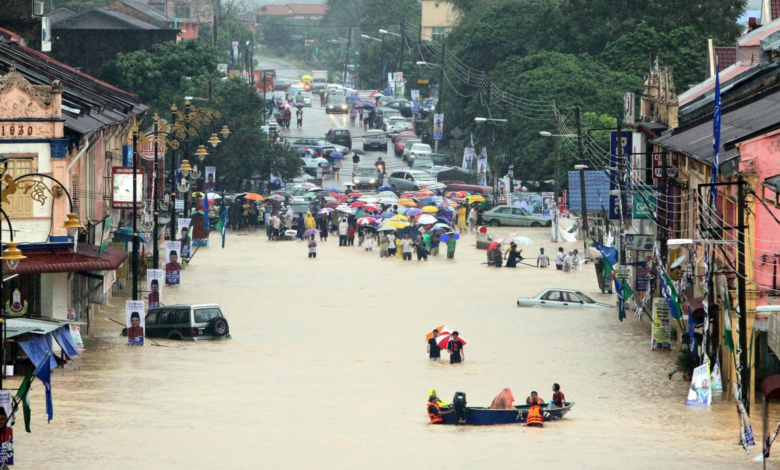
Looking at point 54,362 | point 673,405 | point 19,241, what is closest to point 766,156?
point 673,405

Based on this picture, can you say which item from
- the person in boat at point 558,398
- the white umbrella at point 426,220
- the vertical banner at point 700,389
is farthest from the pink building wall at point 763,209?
the white umbrella at point 426,220

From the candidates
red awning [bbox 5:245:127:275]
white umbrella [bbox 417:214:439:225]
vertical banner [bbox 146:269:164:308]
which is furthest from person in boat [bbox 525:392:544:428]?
white umbrella [bbox 417:214:439:225]

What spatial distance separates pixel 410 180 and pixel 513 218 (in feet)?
47.0

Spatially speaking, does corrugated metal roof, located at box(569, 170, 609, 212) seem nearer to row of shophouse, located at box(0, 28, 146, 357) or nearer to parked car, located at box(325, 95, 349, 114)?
row of shophouse, located at box(0, 28, 146, 357)

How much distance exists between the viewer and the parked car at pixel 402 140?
367 feet

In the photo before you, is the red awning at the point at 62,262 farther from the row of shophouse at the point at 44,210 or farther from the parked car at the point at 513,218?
the parked car at the point at 513,218

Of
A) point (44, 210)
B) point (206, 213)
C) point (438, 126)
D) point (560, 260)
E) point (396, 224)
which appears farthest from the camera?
point (438, 126)

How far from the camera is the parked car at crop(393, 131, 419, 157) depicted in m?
112

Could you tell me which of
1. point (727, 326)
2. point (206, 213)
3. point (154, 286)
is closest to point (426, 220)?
point (206, 213)

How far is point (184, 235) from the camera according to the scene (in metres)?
65.4

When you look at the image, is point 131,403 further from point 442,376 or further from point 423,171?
point 423,171

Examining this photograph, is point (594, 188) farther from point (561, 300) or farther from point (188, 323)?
point (188, 323)

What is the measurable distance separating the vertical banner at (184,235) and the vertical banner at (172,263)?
451 centimetres

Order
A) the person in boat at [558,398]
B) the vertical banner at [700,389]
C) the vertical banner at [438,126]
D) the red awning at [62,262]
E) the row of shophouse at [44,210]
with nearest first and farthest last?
the person in boat at [558,398], the vertical banner at [700,389], the red awning at [62,262], the row of shophouse at [44,210], the vertical banner at [438,126]
